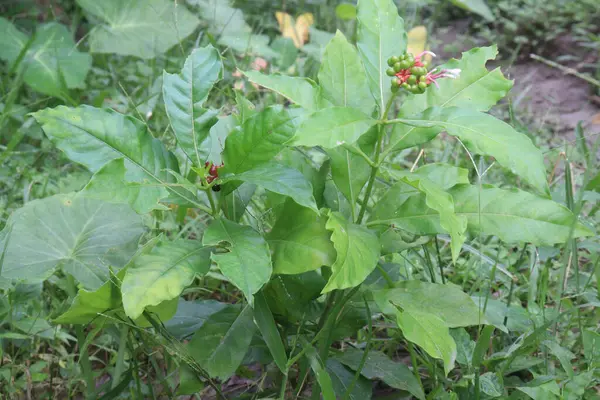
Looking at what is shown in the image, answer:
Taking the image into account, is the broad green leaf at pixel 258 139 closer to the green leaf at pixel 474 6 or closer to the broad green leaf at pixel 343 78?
the broad green leaf at pixel 343 78

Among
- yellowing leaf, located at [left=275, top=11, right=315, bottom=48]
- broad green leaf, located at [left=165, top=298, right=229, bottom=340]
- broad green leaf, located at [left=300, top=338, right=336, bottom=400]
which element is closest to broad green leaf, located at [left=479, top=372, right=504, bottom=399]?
broad green leaf, located at [left=300, top=338, right=336, bottom=400]

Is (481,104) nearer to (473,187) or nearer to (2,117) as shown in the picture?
(473,187)

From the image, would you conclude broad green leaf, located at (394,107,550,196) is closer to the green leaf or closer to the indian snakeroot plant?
the indian snakeroot plant

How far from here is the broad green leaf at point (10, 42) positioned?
2543 millimetres

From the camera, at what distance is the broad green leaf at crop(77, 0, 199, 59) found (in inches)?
104

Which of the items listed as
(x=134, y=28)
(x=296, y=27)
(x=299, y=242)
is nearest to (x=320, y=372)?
(x=299, y=242)

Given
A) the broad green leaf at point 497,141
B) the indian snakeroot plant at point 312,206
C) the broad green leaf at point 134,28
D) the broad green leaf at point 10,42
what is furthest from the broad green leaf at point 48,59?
the broad green leaf at point 497,141

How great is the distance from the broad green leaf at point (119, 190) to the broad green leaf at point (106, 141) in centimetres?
2

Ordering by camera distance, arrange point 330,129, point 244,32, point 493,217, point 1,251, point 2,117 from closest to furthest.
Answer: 1. point 330,129
2. point 493,217
3. point 1,251
4. point 2,117
5. point 244,32

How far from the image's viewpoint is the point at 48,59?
2.49 m

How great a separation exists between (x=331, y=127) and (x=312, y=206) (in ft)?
0.39

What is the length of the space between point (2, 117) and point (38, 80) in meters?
0.42

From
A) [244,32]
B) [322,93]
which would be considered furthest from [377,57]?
[244,32]

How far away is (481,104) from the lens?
109cm
